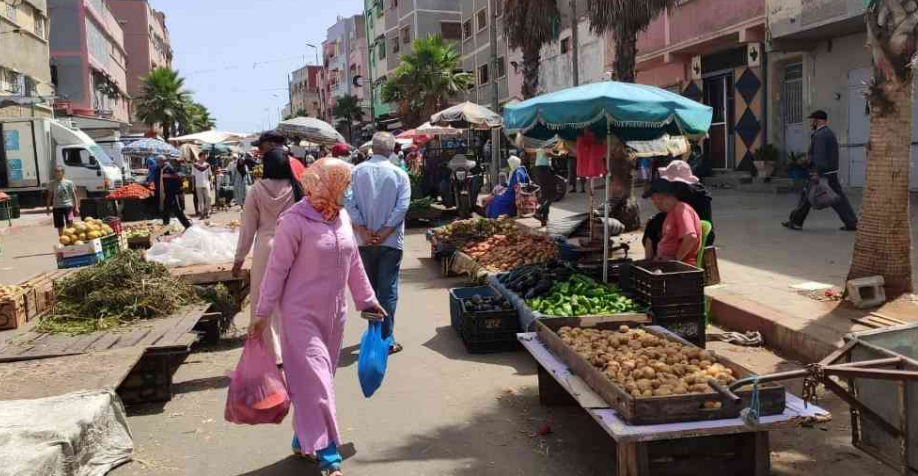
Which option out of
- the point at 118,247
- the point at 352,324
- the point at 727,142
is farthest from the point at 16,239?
the point at 727,142

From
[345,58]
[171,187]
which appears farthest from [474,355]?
[345,58]

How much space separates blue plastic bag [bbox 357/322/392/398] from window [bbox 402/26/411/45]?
53291 mm

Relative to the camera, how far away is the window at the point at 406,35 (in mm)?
55325

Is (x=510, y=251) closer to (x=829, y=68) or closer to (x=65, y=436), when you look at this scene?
(x=65, y=436)

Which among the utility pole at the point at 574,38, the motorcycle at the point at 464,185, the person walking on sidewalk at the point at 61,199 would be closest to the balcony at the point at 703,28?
the utility pole at the point at 574,38

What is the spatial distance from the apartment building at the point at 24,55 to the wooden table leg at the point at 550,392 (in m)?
27.3

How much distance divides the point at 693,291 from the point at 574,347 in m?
1.62

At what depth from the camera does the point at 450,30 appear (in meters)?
54.4

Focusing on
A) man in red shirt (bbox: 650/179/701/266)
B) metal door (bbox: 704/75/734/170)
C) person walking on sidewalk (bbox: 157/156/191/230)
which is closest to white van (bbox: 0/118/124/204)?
person walking on sidewalk (bbox: 157/156/191/230)

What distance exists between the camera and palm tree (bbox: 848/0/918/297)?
645 centimetres

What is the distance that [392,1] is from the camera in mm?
58188

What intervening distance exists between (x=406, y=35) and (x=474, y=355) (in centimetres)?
5221

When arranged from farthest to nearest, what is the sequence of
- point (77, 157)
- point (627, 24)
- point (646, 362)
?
point (77, 157) → point (627, 24) → point (646, 362)

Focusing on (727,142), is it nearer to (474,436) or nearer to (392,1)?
(474,436)
